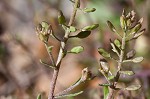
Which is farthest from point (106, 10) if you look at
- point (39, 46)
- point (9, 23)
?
point (9, 23)

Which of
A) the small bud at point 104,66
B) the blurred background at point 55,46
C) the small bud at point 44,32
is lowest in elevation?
the blurred background at point 55,46

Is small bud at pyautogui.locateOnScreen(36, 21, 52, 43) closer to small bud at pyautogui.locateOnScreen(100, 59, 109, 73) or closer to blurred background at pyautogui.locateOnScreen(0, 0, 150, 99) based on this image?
small bud at pyautogui.locateOnScreen(100, 59, 109, 73)

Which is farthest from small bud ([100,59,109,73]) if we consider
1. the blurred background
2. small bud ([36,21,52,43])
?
the blurred background

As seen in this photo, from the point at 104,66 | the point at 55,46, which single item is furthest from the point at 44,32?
the point at 55,46

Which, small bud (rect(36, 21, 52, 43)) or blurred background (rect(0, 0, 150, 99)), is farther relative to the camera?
blurred background (rect(0, 0, 150, 99))

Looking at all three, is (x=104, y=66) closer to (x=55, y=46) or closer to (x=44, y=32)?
(x=44, y=32)

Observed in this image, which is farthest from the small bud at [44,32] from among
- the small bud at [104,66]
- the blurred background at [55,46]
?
the blurred background at [55,46]

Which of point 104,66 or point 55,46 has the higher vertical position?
point 104,66

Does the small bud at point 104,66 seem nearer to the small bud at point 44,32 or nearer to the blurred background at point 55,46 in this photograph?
the small bud at point 44,32
